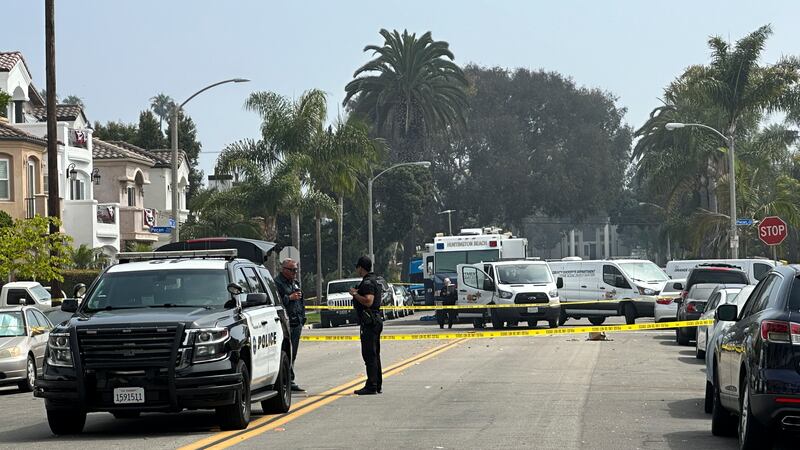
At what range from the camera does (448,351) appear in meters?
29.0

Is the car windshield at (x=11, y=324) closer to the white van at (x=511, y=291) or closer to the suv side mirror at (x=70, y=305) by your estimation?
the suv side mirror at (x=70, y=305)

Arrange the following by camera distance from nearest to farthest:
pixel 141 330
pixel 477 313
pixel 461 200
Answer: pixel 141 330 → pixel 477 313 → pixel 461 200

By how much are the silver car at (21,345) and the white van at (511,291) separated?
18.3m

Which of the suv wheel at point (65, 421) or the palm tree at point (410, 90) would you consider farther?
the palm tree at point (410, 90)

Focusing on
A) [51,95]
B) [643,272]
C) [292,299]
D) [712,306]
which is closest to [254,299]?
[292,299]

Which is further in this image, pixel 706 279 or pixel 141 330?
pixel 706 279

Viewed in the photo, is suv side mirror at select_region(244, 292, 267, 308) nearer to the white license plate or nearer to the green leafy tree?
the white license plate

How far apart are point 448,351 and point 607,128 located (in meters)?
79.5

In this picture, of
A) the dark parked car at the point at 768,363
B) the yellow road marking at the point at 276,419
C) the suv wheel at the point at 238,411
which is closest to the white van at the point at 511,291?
the yellow road marking at the point at 276,419

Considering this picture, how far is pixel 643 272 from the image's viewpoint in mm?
42469

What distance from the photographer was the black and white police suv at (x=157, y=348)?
13.2 meters

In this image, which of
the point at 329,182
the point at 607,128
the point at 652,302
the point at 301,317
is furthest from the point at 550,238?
the point at 301,317

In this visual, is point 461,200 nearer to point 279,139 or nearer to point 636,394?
point 279,139

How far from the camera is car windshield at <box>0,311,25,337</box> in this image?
Answer: 74.7ft
